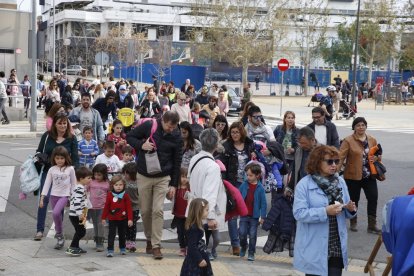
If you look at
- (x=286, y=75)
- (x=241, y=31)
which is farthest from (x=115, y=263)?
(x=286, y=75)

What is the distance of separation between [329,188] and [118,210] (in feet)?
11.4

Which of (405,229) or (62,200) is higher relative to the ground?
(405,229)

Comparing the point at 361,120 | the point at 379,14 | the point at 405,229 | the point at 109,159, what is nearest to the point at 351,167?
the point at 361,120

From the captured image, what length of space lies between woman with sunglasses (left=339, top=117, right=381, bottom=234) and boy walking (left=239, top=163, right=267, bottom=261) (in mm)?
2019

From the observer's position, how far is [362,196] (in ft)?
45.2

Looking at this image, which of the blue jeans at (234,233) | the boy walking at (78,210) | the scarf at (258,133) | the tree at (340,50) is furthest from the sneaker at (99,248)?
the tree at (340,50)

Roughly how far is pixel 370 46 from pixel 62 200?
2391 inches

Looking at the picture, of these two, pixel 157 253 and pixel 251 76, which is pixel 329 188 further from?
pixel 251 76

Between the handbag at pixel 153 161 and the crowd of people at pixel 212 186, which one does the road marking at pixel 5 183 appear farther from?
the handbag at pixel 153 161

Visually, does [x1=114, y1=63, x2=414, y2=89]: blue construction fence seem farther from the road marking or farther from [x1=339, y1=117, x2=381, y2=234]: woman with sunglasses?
[x1=339, y1=117, x2=381, y2=234]: woman with sunglasses

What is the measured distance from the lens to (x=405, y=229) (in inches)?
165

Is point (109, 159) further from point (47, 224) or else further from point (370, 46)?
point (370, 46)

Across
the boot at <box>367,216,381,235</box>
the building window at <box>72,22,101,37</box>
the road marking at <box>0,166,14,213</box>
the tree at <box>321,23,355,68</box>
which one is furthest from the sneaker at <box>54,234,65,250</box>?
the building window at <box>72,22,101,37</box>

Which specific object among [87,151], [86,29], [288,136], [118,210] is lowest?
[118,210]
